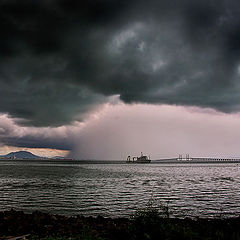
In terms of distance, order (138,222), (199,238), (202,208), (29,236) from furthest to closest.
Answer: (202,208) < (29,236) < (138,222) < (199,238)

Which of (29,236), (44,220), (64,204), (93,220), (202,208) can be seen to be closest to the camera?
(29,236)

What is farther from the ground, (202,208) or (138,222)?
(138,222)

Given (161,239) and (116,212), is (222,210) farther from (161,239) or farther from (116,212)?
(161,239)

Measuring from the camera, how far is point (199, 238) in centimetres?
1091

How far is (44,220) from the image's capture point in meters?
16.9

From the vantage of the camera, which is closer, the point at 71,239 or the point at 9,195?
the point at 71,239

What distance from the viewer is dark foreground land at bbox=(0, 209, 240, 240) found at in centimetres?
1138

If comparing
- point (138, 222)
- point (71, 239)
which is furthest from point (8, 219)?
point (138, 222)

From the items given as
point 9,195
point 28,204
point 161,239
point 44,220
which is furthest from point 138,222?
point 9,195

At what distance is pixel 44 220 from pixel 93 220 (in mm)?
3403

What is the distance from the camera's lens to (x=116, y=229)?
14125 mm

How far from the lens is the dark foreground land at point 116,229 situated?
11383mm

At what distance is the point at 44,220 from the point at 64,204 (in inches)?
513

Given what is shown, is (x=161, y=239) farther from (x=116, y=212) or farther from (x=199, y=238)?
(x=116, y=212)
